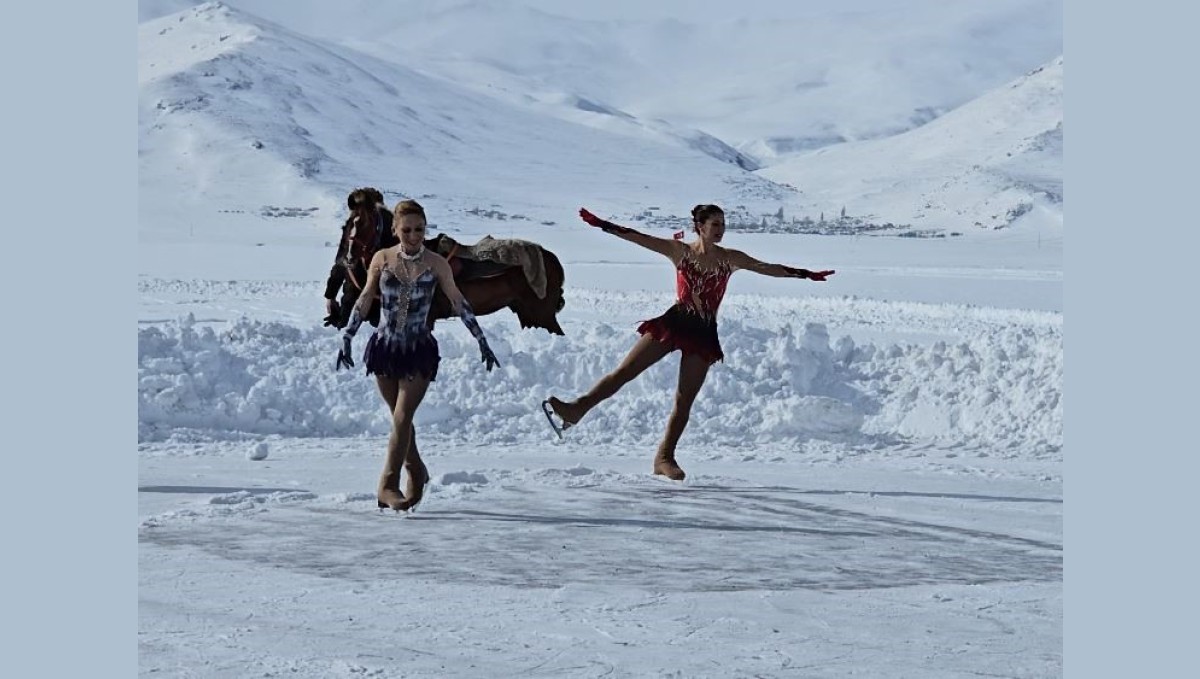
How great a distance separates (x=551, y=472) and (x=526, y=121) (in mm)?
174281

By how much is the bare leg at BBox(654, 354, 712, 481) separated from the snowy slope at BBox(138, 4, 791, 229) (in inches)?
3733

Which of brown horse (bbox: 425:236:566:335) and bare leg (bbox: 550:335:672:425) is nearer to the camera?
brown horse (bbox: 425:236:566:335)

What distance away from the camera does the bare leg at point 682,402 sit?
34.9 ft

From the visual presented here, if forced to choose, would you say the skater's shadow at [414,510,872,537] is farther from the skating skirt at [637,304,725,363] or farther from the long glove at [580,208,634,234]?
the long glove at [580,208,634,234]

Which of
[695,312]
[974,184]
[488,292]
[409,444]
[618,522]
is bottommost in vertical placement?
[618,522]

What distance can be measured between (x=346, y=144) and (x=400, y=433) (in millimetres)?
140192

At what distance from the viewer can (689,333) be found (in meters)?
10.6

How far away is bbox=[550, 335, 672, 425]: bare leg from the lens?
10.7 meters

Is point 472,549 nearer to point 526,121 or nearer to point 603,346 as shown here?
point 603,346

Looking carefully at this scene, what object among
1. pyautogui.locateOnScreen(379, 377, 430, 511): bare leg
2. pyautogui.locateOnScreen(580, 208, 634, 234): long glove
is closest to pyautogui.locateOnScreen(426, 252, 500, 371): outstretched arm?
pyautogui.locateOnScreen(379, 377, 430, 511): bare leg

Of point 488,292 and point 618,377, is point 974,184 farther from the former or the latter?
point 488,292

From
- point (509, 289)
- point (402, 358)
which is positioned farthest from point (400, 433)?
point (509, 289)

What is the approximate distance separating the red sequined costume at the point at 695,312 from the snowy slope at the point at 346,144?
3737 inches

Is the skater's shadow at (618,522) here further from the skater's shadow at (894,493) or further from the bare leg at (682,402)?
the bare leg at (682,402)
